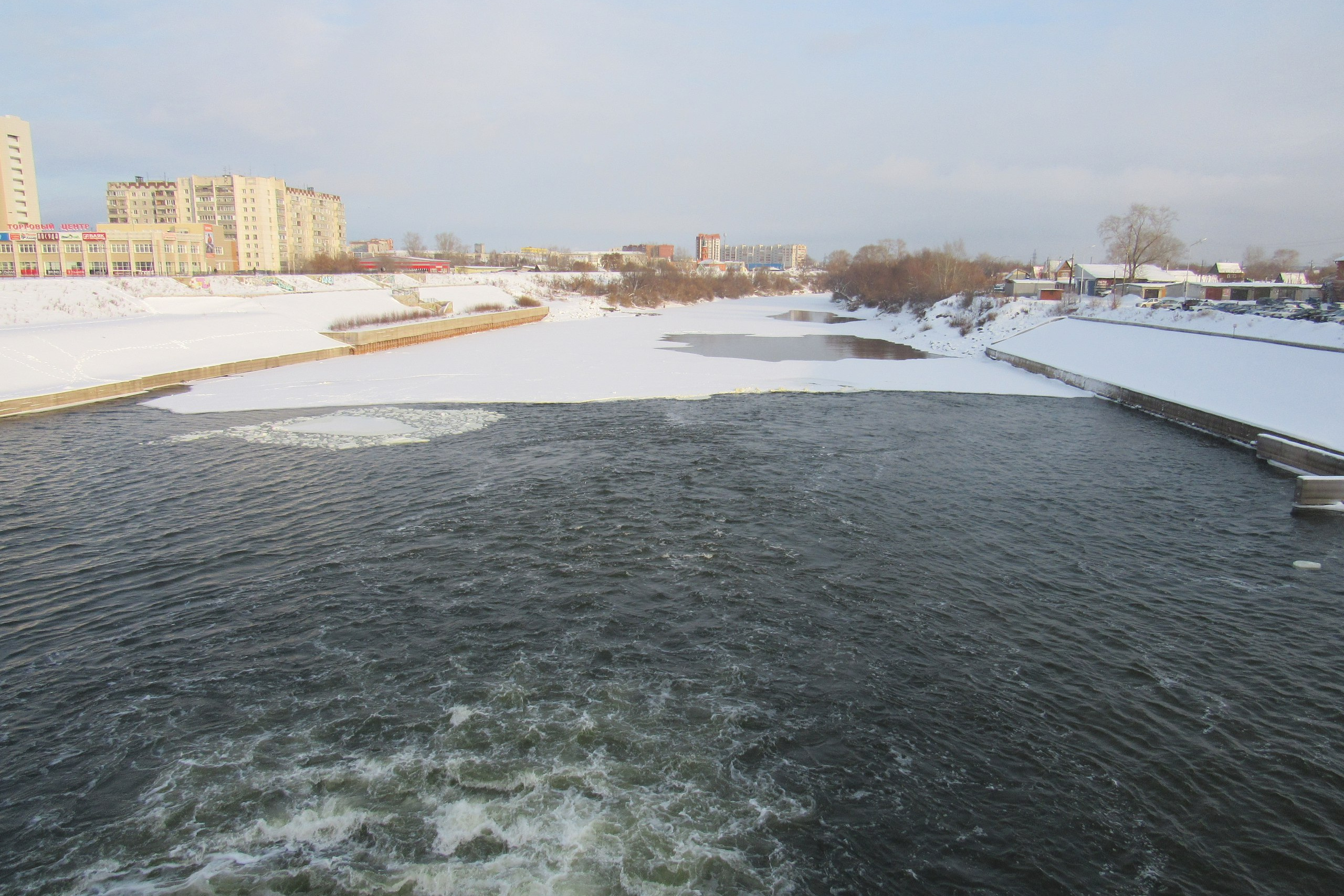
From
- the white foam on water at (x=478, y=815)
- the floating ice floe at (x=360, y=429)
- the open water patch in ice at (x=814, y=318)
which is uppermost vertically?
the open water patch in ice at (x=814, y=318)

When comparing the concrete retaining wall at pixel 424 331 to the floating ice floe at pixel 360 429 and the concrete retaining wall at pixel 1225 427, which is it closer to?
the floating ice floe at pixel 360 429

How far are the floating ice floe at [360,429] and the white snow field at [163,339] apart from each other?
8903mm

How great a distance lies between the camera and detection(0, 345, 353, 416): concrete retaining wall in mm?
21875

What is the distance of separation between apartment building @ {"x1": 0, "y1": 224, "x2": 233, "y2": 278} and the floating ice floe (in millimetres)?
43960

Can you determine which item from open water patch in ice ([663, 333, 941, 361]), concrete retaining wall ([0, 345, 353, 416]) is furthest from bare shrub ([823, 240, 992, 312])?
concrete retaining wall ([0, 345, 353, 416])

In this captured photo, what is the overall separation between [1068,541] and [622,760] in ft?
29.8

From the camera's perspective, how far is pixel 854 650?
28.3 ft

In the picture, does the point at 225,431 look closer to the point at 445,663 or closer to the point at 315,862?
the point at 445,663

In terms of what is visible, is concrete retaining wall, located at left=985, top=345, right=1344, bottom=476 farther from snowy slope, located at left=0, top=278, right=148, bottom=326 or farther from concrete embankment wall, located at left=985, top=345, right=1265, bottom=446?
snowy slope, located at left=0, top=278, right=148, bottom=326

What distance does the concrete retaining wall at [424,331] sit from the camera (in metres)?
36.6

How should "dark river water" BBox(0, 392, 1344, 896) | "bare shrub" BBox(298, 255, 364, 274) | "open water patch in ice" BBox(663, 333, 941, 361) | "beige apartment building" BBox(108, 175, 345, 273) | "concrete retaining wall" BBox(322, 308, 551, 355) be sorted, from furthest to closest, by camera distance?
"beige apartment building" BBox(108, 175, 345, 273) → "bare shrub" BBox(298, 255, 364, 274) → "open water patch in ice" BBox(663, 333, 941, 361) → "concrete retaining wall" BBox(322, 308, 551, 355) → "dark river water" BBox(0, 392, 1344, 896)

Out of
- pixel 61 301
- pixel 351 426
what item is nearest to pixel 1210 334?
pixel 351 426

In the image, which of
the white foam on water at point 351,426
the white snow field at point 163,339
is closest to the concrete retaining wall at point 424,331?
the white snow field at point 163,339

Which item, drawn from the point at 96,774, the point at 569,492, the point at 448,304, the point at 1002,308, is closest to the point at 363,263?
the point at 448,304
